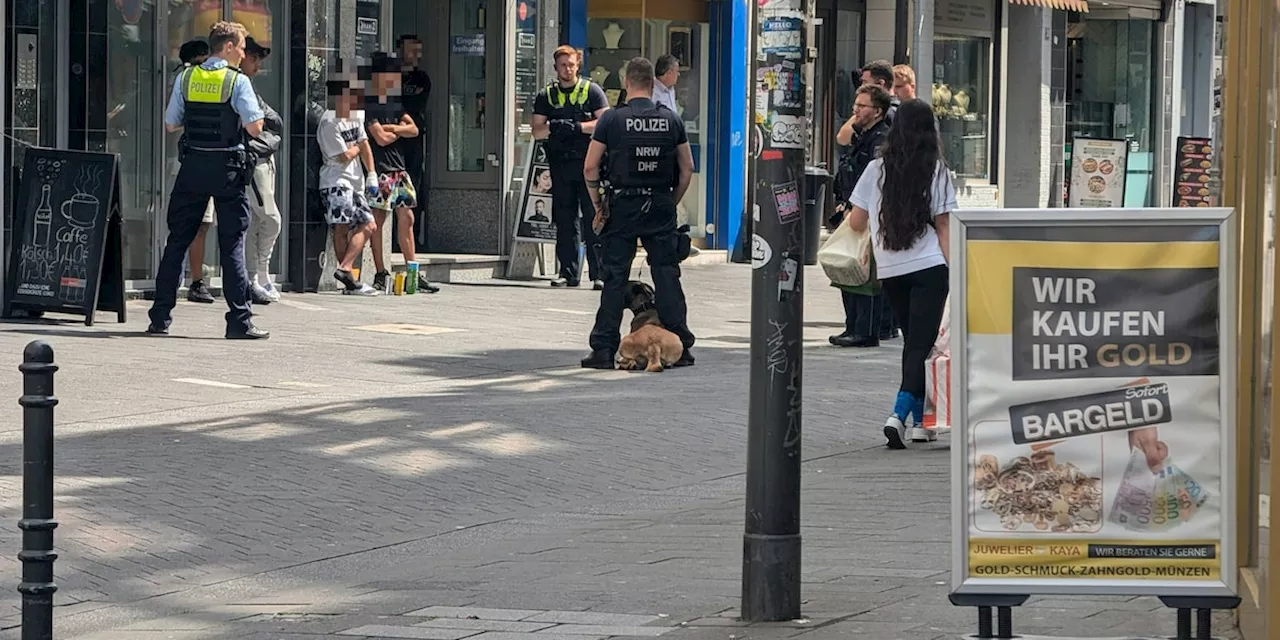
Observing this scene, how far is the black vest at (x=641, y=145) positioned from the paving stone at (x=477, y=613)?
6.64 metres

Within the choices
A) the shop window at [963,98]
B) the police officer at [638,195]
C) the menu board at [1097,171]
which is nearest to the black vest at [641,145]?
the police officer at [638,195]

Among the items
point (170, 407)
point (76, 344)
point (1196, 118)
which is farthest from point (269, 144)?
point (1196, 118)

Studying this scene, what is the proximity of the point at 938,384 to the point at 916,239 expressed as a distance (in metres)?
0.69

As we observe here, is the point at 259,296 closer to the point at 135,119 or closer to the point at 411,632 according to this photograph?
the point at 135,119

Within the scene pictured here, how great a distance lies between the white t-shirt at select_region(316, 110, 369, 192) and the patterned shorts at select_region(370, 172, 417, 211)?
185 millimetres

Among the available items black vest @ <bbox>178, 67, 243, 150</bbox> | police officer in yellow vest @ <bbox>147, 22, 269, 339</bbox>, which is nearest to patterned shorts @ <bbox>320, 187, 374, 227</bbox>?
police officer in yellow vest @ <bbox>147, 22, 269, 339</bbox>

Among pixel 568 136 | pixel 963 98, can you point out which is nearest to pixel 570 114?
pixel 568 136

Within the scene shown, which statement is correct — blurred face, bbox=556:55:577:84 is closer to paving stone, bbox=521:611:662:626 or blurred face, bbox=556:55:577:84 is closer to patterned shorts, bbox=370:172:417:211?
patterned shorts, bbox=370:172:417:211

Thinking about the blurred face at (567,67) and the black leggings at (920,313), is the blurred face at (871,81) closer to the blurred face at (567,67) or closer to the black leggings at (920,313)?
the black leggings at (920,313)

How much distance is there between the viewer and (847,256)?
1273 centimetres

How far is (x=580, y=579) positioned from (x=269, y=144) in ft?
27.5

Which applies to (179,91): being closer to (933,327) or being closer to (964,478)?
(933,327)

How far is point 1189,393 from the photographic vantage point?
525 centimetres

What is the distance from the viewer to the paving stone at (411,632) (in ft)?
21.1
